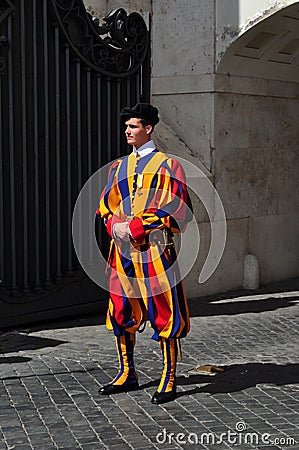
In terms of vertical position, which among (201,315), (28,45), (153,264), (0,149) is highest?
(28,45)

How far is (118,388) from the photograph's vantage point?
5.77 meters

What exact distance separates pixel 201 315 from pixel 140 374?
2502 millimetres

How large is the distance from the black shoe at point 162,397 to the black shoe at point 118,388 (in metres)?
0.26

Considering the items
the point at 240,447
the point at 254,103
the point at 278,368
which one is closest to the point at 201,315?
the point at 278,368

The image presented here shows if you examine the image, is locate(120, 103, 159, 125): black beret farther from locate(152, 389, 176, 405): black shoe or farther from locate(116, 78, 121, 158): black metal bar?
locate(116, 78, 121, 158): black metal bar

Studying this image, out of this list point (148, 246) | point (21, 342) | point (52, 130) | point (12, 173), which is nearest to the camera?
point (148, 246)

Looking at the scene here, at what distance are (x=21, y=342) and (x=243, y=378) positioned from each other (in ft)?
6.44

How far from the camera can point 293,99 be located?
11.0 m

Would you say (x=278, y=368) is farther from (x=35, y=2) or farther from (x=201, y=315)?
(x=35, y=2)

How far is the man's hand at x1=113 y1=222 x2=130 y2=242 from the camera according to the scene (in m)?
5.44

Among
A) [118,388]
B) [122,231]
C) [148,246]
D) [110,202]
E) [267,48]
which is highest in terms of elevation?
[267,48]

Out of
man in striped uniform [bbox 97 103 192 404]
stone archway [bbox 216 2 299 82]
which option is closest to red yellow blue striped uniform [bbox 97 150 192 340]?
man in striped uniform [bbox 97 103 192 404]

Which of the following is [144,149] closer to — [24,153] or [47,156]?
[24,153]

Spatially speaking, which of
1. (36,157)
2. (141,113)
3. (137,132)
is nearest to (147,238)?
(137,132)
